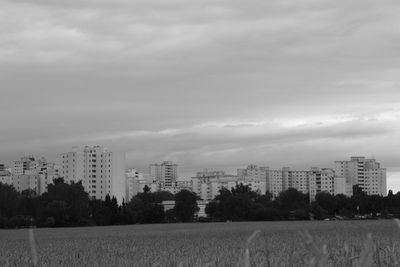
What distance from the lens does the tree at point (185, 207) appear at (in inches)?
7544

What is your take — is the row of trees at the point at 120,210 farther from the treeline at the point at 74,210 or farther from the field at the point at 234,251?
the field at the point at 234,251

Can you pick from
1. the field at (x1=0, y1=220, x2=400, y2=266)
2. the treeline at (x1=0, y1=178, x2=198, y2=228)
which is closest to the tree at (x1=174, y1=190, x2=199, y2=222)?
the treeline at (x1=0, y1=178, x2=198, y2=228)

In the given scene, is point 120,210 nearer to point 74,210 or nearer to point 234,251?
point 74,210

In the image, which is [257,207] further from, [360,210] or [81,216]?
[81,216]

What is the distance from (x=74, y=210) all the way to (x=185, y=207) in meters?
40.0

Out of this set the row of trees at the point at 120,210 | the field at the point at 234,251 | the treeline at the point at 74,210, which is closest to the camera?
the field at the point at 234,251

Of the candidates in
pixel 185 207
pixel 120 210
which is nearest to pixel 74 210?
pixel 120 210

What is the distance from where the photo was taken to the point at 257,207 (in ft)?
616

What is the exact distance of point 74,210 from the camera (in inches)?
6211

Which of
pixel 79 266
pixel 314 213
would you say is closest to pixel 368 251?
pixel 79 266

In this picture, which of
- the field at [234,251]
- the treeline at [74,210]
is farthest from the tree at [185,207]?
the field at [234,251]

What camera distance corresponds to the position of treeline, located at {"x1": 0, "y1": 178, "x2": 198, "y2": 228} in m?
154

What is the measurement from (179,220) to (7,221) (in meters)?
47.5

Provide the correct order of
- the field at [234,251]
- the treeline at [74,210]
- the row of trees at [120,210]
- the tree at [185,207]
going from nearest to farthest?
1. the field at [234,251]
2. the treeline at [74,210]
3. the row of trees at [120,210]
4. the tree at [185,207]
